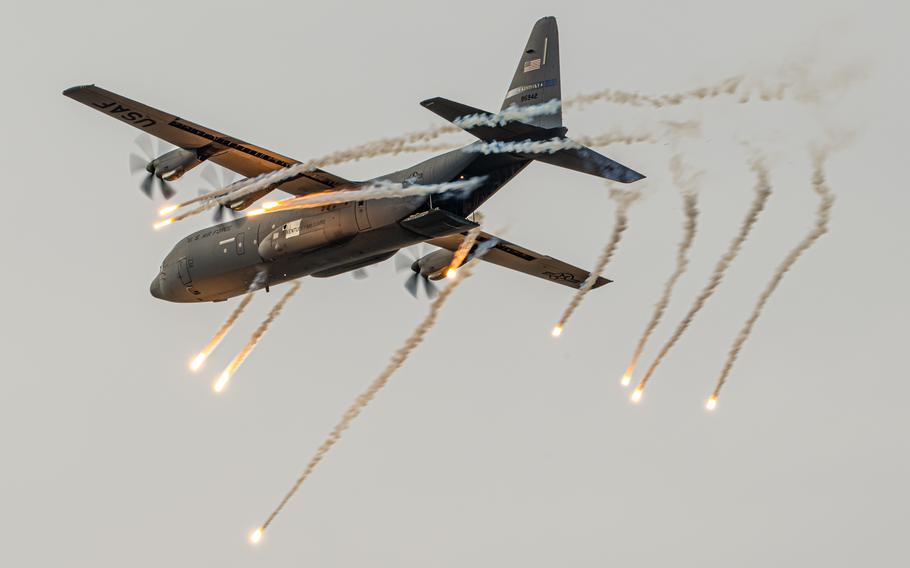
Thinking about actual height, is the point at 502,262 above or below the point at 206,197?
below

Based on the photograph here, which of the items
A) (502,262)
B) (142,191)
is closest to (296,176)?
(142,191)

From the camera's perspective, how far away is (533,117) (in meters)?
31.3

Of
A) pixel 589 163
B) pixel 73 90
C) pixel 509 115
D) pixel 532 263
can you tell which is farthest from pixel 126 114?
pixel 532 263

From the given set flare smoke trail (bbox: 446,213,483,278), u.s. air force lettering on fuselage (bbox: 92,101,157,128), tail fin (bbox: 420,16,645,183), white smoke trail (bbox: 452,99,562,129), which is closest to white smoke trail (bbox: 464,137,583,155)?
tail fin (bbox: 420,16,645,183)

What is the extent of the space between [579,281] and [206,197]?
10.5 metres

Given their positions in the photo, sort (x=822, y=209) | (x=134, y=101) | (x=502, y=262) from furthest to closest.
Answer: (x=502, y=262)
(x=134, y=101)
(x=822, y=209)

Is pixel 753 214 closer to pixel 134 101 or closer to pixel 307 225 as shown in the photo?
pixel 307 225

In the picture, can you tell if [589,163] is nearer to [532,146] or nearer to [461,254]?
[532,146]

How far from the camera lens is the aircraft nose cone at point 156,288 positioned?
3625 centimetres

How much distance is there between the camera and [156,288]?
1432 inches

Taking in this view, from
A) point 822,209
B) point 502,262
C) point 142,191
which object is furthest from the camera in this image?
point 502,262

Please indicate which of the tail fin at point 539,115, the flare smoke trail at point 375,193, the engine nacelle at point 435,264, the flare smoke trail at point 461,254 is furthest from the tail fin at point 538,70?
the engine nacelle at point 435,264

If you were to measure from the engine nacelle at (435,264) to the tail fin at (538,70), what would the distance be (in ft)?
15.3

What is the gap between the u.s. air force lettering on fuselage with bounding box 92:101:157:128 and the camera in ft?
102
